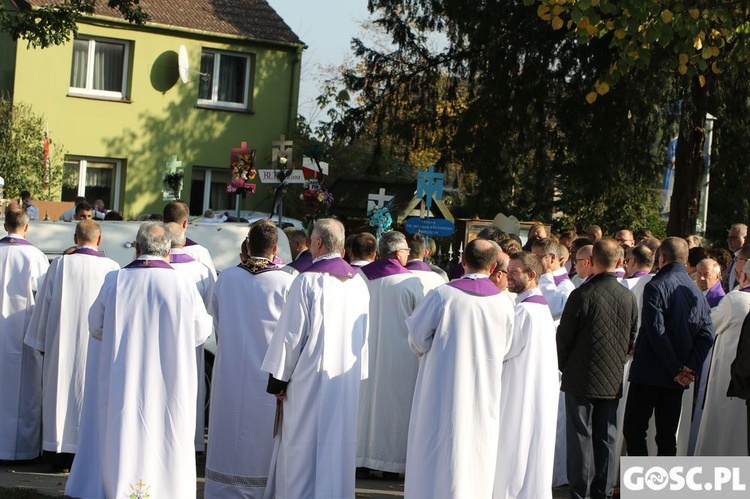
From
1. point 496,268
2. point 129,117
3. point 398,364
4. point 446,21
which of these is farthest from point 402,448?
point 129,117

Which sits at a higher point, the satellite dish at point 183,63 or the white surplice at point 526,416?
the satellite dish at point 183,63

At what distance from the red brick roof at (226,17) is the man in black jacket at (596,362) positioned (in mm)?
21595

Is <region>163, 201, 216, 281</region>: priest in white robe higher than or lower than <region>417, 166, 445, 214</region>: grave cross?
lower

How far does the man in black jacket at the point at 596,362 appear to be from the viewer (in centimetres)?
884

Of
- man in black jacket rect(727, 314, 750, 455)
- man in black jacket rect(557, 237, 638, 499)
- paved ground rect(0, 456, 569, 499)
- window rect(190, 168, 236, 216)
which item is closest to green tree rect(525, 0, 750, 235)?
man in black jacket rect(557, 237, 638, 499)

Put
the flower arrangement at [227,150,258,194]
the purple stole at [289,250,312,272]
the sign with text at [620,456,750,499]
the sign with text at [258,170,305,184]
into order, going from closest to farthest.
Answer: the sign with text at [620,456,750,499] < the purple stole at [289,250,312,272] < the sign with text at [258,170,305,184] < the flower arrangement at [227,150,258,194]

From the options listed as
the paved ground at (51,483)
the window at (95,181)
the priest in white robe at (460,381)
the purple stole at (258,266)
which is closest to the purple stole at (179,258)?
the purple stole at (258,266)

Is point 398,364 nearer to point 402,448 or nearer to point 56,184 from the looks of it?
point 402,448

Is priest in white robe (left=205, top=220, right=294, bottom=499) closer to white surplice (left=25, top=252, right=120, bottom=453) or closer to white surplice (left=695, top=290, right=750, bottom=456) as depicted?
white surplice (left=25, top=252, right=120, bottom=453)

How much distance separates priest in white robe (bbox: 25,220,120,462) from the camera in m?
9.92

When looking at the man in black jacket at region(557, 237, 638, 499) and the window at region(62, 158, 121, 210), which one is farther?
the window at region(62, 158, 121, 210)

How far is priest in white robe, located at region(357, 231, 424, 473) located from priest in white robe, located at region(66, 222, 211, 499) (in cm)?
246

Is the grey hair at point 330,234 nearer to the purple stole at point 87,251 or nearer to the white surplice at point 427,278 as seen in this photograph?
the white surplice at point 427,278

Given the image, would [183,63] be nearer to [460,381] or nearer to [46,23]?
[46,23]
